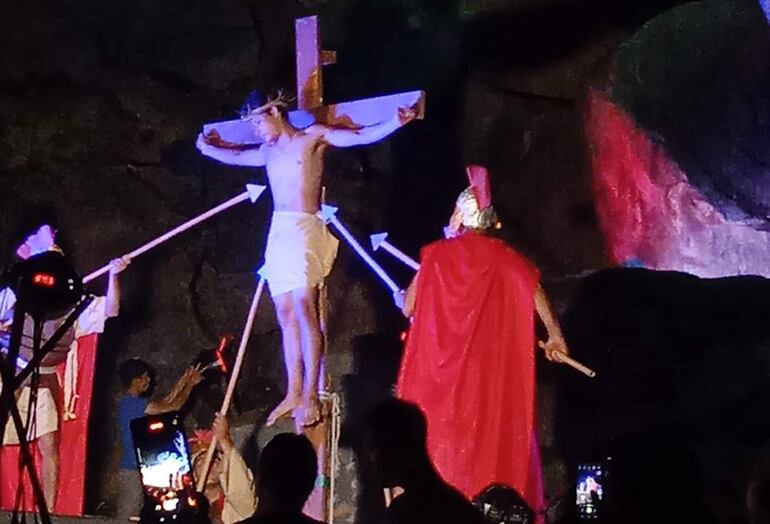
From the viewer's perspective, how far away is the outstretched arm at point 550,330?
464cm

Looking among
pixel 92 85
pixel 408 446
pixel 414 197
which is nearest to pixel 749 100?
pixel 414 197

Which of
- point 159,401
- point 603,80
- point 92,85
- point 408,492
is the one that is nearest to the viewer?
point 408,492

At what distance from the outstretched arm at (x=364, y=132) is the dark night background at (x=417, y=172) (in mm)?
170

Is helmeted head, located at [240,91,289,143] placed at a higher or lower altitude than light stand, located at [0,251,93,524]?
higher

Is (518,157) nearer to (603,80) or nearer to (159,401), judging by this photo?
(603,80)

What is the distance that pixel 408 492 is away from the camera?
2111 millimetres

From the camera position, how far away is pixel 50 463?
5547 millimetres

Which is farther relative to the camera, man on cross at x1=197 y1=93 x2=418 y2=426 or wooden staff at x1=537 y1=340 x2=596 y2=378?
man on cross at x1=197 y1=93 x2=418 y2=426

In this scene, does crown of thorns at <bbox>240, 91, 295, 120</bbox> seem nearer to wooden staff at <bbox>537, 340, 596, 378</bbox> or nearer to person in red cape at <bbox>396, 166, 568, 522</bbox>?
person in red cape at <bbox>396, 166, 568, 522</bbox>

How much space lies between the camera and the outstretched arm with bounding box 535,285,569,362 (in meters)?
4.64

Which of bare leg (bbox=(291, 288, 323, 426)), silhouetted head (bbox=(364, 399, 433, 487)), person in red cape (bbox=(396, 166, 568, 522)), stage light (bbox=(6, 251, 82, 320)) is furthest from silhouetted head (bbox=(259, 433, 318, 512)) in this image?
bare leg (bbox=(291, 288, 323, 426))

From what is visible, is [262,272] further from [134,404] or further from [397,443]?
[397,443]

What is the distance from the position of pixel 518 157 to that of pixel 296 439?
306 cm

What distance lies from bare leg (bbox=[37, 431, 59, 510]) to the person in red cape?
6.18 ft
